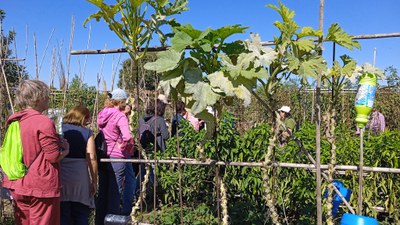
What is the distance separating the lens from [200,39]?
6.24ft

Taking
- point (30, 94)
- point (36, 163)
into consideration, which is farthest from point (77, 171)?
point (30, 94)

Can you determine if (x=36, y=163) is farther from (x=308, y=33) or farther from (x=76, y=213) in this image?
(x=308, y=33)

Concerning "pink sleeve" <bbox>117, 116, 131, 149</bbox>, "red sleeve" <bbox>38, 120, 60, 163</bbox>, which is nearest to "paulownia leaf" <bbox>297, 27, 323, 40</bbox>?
"red sleeve" <bbox>38, 120, 60, 163</bbox>

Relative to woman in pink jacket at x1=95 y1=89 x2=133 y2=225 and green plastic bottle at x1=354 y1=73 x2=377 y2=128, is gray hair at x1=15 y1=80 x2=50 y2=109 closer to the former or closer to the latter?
woman in pink jacket at x1=95 y1=89 x2=133 y2=225

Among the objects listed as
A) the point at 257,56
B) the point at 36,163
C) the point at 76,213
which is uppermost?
the point at 257,56

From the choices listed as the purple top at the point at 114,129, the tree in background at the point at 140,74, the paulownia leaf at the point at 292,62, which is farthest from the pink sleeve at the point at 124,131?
the paulownia leaf at the point at 292,62

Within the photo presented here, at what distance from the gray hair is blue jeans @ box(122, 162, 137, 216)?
137cm

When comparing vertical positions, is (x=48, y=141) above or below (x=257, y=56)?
below

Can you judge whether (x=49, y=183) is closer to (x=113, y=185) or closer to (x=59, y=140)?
(x=59, y=140)

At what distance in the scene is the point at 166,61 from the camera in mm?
1930

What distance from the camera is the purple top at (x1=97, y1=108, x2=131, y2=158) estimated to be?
371 cm

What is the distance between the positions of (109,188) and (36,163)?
123 cm

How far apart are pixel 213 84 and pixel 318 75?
1.73 ft

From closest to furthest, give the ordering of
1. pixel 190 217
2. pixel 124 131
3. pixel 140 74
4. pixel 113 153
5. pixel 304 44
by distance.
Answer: pixel 304 44
pixel 124 131
pixel 113 153
pixel 190 217
pixel 140 74
